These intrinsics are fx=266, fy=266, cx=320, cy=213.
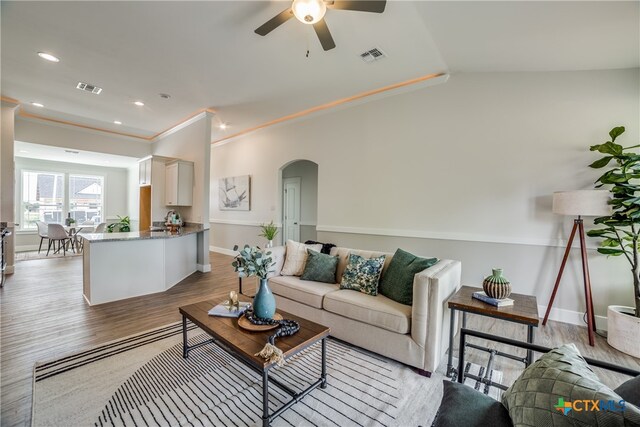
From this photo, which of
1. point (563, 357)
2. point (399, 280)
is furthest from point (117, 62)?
point (563, 357)

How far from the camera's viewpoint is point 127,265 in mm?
3771

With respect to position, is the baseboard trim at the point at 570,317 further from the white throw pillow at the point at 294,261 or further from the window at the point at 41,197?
the window at the point at 41,197

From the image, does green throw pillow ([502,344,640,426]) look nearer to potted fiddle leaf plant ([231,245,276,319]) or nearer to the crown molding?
potted fiddle leaf plant ([231,245,276,319])

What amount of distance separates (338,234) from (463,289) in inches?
107

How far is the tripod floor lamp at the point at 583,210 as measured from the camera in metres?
2.65

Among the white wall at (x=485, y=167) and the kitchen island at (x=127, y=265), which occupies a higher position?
the white wall at (x=485, y=167)

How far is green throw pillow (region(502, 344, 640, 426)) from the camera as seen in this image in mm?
675

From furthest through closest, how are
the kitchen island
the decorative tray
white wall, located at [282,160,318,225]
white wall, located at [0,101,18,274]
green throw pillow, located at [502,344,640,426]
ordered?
white wall, located at [282,160,318,225] → white wall, located at [0,101,18,274] → the kitchen island → the decorative tray → green throw pillow, located at [502,344,640,426]

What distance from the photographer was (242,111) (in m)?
5.28

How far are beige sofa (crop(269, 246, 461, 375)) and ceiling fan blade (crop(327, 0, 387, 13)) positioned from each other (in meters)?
2.06

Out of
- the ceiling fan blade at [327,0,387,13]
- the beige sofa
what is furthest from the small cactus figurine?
the ceiling fan blade at [327,0,387,13]

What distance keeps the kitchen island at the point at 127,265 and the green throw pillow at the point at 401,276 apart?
339 centimetres

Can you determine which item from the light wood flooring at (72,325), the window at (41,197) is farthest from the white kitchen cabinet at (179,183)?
the window at (41,197)

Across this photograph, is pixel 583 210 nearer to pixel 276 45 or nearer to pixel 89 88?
pixel 276 45
